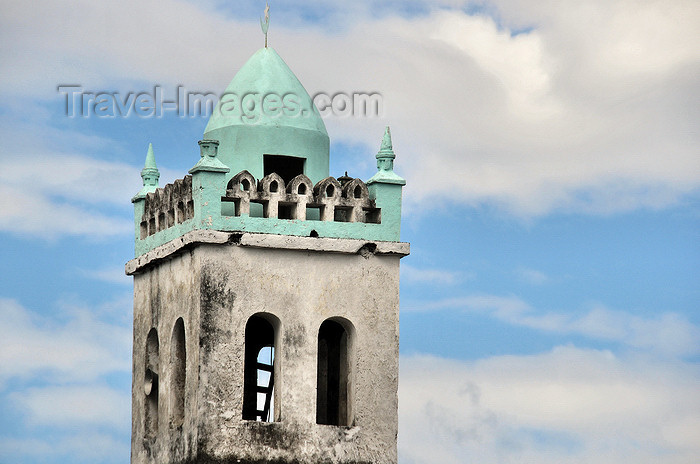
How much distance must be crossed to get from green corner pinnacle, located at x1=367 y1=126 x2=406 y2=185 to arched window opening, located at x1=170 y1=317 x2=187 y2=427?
14.2ft

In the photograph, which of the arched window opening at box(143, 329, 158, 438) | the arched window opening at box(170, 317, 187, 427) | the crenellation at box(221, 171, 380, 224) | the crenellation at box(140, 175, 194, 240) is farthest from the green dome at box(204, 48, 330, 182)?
the arched window opening at box(143, 329, 158, 438)

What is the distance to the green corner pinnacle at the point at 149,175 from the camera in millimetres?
40625

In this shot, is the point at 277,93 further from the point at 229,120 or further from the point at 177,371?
the point at 177,371

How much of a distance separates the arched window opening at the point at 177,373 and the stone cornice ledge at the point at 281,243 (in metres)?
1.38

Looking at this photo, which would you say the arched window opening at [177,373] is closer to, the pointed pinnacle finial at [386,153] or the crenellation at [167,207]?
the crenellation at [167,207]

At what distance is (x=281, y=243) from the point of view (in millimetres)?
37500

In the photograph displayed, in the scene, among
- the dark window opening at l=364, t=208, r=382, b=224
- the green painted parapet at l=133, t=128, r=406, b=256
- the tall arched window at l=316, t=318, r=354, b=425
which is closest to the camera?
the green painted parapet at l=133, t=128, r=406, b=256

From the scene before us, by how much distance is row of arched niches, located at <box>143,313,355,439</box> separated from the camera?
3809 cm

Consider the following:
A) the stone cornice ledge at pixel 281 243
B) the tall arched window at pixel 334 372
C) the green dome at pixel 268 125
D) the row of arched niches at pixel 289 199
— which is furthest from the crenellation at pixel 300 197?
the tall arched window at pixel 334 372

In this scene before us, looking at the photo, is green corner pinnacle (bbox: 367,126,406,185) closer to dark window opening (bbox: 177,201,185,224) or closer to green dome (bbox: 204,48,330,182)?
green dome (bbox: 204,48,330,182)

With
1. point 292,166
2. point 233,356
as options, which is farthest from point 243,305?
point 292,166

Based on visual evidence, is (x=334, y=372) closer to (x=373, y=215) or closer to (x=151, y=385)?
(x=373, y=215)

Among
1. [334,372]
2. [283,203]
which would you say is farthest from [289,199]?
[334,372]

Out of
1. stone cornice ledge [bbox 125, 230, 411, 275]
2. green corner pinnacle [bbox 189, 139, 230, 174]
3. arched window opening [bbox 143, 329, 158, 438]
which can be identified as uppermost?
green corner pinnacle [bbox 189, 139, 230, 174]
